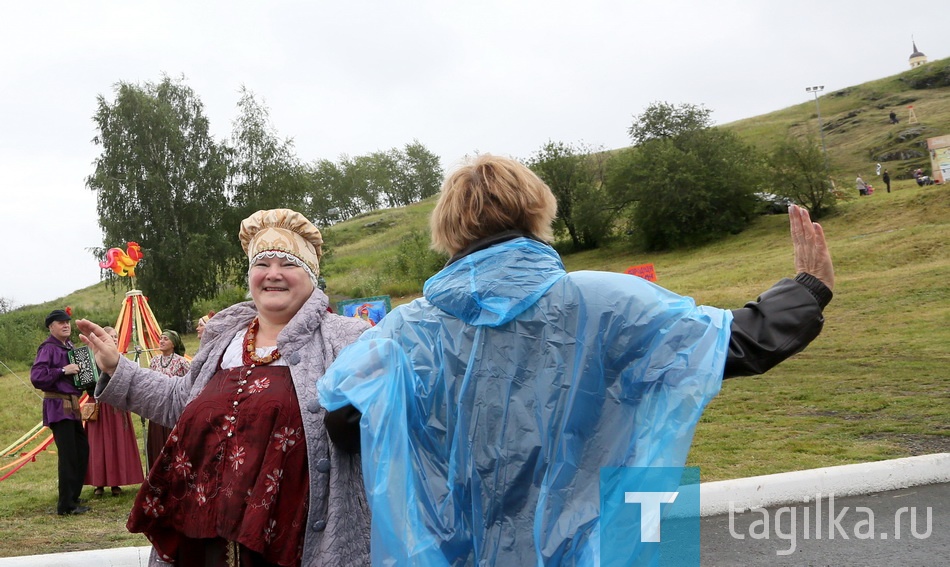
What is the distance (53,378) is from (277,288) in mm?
6318

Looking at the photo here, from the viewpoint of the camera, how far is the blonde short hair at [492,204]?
2.27 metres

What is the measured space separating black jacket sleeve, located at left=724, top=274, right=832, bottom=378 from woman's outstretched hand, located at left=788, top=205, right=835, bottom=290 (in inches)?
1.0

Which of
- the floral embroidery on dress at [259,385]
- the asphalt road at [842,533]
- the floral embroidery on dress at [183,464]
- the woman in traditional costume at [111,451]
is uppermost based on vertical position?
the floral embroidery on dress at [259,385]

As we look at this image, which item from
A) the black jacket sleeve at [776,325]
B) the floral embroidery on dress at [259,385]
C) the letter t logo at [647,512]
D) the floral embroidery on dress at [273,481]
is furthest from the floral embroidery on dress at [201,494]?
the black jacket sleeve at [776,325]

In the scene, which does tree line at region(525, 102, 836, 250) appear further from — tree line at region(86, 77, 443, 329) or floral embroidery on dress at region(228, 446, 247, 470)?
floral embroidery on dress at region(228, 446, 247, 470)

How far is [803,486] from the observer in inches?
214

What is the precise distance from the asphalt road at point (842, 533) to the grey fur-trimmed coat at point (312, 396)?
2.70 m

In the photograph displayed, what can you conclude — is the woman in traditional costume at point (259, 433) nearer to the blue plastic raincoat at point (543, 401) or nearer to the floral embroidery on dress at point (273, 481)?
the floral embroidery on dress at point (273, 481)

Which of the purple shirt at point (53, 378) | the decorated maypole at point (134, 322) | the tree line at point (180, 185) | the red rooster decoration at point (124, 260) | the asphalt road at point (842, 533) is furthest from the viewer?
the tree line at point (180, 185)

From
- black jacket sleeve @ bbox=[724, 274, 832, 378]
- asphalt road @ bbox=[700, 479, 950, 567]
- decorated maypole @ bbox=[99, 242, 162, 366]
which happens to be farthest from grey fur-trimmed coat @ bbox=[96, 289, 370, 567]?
decorated maypole @ bbox=[99, 242, 162, 366]

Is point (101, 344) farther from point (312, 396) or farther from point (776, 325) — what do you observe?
point (776, 325)

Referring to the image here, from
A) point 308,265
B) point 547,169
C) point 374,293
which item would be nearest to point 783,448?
point 308,265

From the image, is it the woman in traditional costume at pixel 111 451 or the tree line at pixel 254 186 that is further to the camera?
the tree line at pixel 254 186

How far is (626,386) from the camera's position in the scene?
7.06 feet
